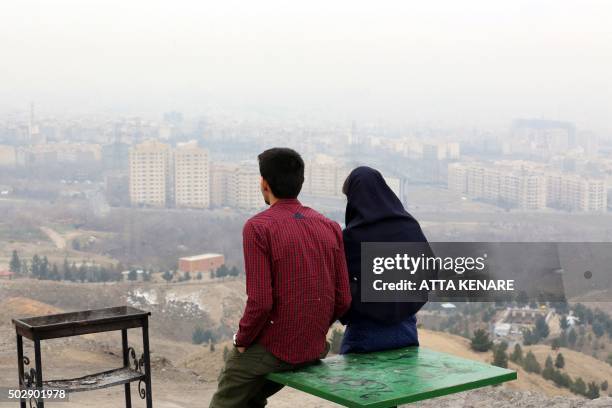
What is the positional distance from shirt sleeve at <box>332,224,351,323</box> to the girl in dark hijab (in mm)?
116

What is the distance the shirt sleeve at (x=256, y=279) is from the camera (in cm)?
281

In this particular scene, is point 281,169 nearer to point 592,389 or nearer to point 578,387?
point 578,387

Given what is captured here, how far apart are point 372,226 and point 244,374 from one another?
0.70 metres

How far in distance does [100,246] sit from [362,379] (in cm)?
4004

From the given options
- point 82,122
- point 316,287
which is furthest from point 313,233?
point 82,122

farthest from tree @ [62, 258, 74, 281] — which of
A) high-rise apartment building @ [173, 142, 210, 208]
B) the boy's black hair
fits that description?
the boy's black hair

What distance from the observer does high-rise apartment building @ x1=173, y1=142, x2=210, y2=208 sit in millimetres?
45938

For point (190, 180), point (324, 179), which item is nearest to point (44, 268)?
point (190, 180)

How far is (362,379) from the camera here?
2895 millimetres

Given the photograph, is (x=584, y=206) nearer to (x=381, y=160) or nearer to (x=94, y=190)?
(x=381, y=160)

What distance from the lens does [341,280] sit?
3.04 m

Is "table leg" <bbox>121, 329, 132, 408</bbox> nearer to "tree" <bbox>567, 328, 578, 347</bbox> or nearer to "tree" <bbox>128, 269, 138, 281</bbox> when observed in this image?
"tree" <bbox>567, 328, 578, 347</bbox>

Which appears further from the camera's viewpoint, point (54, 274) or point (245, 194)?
point (245, 194)

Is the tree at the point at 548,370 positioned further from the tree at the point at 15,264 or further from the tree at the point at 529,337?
the tree at the point at 15,264
